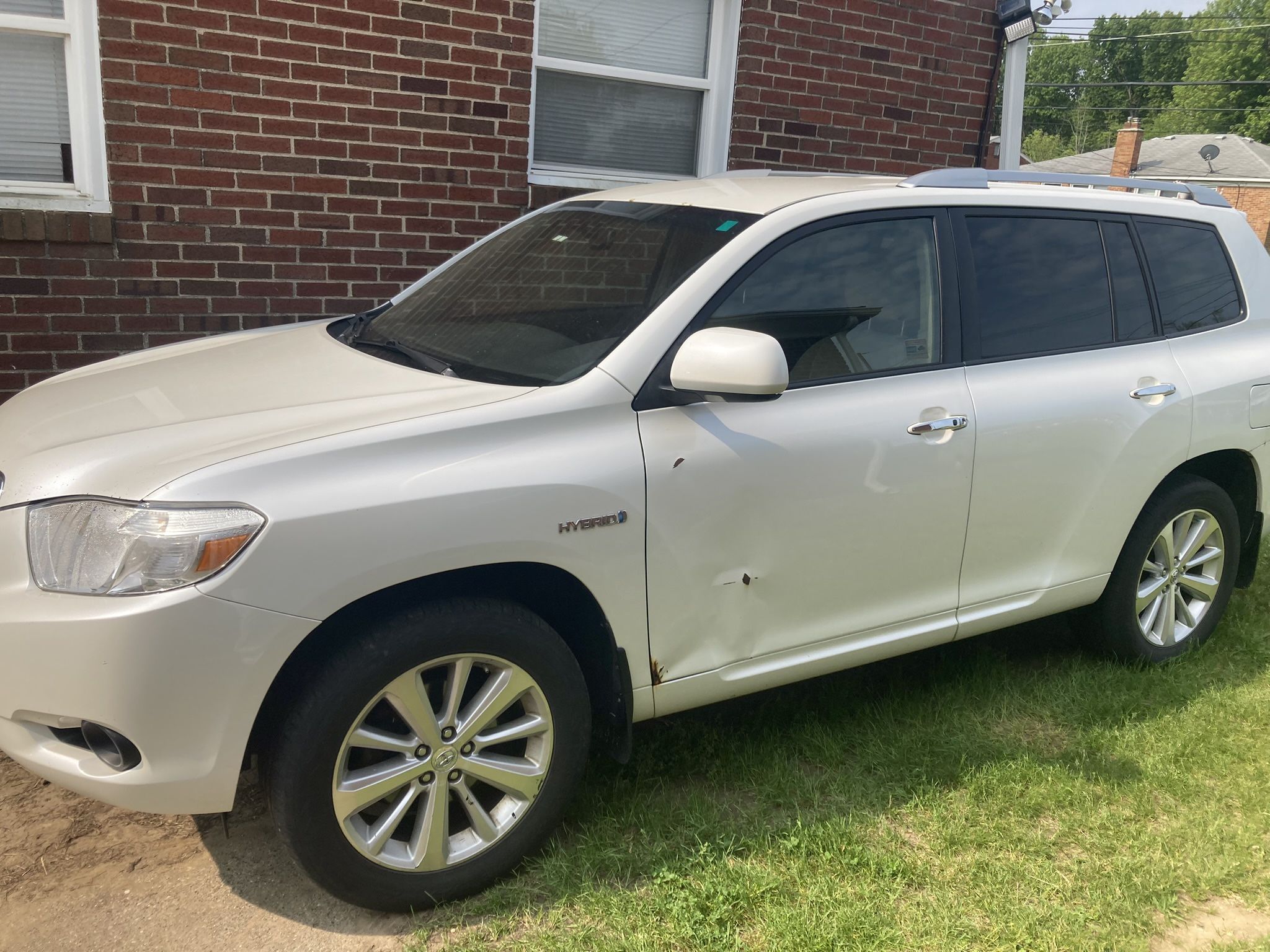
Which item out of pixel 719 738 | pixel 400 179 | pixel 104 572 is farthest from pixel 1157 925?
pixel 400 179

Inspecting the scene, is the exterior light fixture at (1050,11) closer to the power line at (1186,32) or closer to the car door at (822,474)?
the car door at (822,474)

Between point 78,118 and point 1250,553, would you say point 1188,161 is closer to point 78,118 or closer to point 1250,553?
point 1250,553

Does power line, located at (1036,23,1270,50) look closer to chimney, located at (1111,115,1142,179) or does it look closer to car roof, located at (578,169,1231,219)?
chimney, located at (1111,115,1142,179)

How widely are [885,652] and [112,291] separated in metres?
4.00

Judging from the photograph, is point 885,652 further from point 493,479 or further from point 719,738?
point 493,479

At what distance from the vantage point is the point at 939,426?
344cm

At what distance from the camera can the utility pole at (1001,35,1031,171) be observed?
7.97 meters

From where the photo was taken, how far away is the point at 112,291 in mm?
5266

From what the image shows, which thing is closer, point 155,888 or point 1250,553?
point 155,888

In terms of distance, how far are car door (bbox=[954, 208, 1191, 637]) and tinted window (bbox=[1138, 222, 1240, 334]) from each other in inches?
4.2

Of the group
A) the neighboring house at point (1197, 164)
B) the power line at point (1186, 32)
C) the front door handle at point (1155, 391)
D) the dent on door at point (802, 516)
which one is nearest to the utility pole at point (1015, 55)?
the front door handle at point (1155, 391)

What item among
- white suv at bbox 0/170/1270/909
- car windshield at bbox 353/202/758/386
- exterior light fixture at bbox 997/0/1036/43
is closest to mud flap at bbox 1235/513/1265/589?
white suv at bbox 0/170/1270/909

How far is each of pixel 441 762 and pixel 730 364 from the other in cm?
125

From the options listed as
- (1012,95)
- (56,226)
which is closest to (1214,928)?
(56,226)
